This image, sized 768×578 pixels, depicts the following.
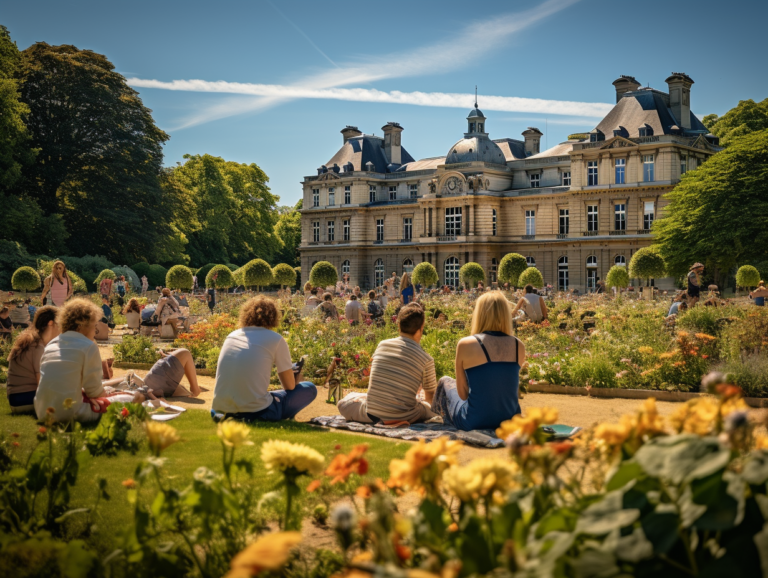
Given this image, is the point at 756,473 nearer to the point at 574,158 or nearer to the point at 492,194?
the point at 574,158

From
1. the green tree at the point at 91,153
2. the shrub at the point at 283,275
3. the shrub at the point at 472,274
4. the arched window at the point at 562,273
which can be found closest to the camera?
the green tree at the point at 91,153

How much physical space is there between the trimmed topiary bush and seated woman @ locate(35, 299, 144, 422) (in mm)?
19734

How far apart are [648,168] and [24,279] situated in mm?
28304

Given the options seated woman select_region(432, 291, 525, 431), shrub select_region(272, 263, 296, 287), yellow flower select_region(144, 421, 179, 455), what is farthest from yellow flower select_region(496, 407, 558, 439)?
shrub select_region(272, 263, 296, 287)

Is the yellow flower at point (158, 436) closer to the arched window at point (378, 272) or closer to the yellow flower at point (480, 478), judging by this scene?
the yellow flower at point (480, 478)

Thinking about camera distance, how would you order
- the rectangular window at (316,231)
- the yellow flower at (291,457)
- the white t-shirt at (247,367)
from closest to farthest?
the yellow flower at (291,457), the white t-shirt at (247,367), the rectangular window at (316,231)

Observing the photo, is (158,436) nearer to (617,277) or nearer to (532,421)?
(532,421)

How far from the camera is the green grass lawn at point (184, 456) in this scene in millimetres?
3850

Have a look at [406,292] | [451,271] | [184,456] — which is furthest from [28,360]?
[451,271]

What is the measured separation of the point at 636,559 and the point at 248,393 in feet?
15.2

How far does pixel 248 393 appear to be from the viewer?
592 centimetres

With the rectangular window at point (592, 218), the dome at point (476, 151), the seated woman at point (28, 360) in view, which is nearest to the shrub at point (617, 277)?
the rectangular window at point (592, 218)

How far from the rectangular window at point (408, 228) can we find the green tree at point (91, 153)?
53.9 ft

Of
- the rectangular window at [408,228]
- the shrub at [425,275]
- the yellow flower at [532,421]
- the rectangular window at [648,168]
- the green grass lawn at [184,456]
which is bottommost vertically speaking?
the green grass lawn at [184,456]
